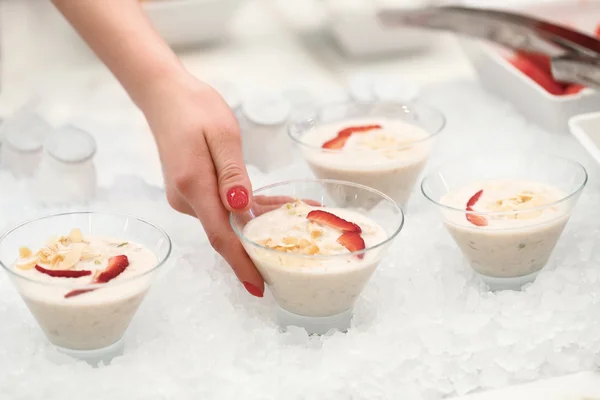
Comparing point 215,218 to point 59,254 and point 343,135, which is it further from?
point 343,135

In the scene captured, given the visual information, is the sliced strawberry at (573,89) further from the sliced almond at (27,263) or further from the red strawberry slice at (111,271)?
the sliced almond at (27,263)

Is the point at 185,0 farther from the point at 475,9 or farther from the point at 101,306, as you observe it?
the point at 101,306

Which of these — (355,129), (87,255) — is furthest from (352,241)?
(355,129)

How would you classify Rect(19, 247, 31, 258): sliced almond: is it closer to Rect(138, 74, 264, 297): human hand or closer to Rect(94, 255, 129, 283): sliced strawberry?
Rect(94, 255, 129, 283): sliced strawberry

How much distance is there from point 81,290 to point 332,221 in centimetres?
38

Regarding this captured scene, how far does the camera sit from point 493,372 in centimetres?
110

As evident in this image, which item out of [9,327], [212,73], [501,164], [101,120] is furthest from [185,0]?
[9,327]

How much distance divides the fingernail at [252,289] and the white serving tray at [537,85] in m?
0.83

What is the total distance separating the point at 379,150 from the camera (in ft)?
5.00

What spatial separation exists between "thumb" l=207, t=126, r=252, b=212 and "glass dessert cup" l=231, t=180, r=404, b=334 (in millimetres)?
34

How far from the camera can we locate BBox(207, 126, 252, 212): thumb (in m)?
1.22

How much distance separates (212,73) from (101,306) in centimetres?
131

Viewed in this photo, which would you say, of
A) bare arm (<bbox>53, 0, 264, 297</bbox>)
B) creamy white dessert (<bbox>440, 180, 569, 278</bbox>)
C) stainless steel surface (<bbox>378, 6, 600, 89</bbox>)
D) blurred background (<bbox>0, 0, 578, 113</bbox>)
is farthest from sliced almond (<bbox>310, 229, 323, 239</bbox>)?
blurred background (<bbox>0, 0, 578, 113</bbox>)

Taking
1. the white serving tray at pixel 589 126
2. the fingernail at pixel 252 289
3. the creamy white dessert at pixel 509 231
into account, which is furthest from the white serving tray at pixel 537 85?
the fingernail at pixel 252 289
